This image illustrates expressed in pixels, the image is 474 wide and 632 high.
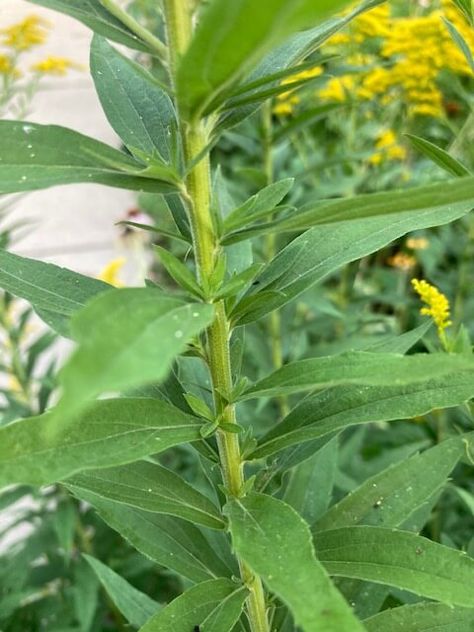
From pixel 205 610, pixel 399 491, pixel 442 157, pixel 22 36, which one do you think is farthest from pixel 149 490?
pixel 22 36

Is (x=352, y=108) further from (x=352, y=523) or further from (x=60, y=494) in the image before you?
(x=352, y=523)

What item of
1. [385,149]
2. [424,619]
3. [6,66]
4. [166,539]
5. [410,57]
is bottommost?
[424,619]

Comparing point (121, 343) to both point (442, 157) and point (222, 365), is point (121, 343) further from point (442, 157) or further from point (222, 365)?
point (442, 157)

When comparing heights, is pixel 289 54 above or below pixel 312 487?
above

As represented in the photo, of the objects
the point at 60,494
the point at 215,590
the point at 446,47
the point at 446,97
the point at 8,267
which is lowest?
the point at 215,590

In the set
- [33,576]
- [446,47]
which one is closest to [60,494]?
[33,576]

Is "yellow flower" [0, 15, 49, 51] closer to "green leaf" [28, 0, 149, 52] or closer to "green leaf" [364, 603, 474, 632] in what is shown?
"green leaf" [28, 0, 149, 52]

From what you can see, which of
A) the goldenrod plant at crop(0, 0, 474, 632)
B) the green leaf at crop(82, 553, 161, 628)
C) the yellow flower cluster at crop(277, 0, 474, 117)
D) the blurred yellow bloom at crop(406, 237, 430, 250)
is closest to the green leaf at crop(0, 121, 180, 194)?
the goldenrod plant at crop(0, 0, 474, 632)
